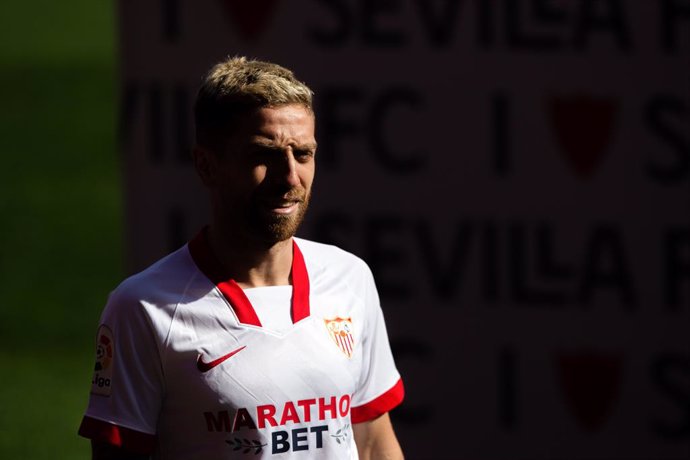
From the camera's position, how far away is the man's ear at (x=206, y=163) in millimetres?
2562

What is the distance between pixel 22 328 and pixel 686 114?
5.61 meters

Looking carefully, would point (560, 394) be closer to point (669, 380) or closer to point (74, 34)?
point (669, 380)

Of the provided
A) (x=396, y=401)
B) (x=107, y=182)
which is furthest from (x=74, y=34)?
(x=396, y=401)

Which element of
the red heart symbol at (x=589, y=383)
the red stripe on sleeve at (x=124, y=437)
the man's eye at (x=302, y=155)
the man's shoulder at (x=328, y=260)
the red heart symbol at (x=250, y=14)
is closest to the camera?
the red stripe on sleeve at (x=124, y=437)

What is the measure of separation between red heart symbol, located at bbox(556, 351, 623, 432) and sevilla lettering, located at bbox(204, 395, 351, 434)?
10.6 feet

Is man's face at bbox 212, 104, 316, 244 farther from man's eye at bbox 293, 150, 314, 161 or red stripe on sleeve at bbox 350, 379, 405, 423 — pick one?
red stripe on sleeve at bbox 350, 379, 405, 423

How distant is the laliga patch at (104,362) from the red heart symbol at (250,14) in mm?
3141

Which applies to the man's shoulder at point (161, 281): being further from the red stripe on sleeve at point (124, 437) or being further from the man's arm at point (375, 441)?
the man's arm at point (375, 441)

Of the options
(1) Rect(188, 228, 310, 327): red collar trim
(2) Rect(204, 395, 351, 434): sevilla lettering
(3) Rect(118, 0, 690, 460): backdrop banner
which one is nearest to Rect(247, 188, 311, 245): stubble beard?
(1) Rect(188, 228, 310, 327): red collar trim

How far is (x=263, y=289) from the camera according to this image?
8.47 ft

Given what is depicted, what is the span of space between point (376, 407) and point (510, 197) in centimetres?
299

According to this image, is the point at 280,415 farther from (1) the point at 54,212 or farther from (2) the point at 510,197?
(1) the point at 54,212

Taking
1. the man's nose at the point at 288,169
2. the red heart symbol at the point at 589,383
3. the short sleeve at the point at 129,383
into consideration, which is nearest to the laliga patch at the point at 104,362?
the short sleeve at the point at 129,383

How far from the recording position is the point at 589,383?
564 cm
